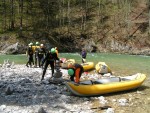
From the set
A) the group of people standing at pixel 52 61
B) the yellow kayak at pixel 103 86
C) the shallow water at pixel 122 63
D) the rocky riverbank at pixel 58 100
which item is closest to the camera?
the rocky riverbank at pixel 58 100

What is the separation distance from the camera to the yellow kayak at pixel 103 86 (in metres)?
12.6

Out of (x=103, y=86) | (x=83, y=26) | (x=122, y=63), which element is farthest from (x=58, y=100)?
(x=83, y=26)

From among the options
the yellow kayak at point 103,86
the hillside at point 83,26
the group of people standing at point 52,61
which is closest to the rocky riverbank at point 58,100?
the yellow kayak at point 103,86

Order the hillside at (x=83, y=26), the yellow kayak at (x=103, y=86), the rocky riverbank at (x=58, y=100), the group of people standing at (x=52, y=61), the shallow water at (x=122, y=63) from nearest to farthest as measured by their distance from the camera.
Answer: the rocky riverbank at (x=58, y=100) < the yellow kayak at (x=103, y=86) < the group of people standing at (x=52, y=61) < the shallow water at (x=122, y=63) < the hillside at (x=83, y=26)

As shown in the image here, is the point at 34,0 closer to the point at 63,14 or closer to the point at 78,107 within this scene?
the point at 63,14

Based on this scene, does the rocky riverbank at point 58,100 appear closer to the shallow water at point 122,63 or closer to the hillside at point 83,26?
the shallow water at point 122,63

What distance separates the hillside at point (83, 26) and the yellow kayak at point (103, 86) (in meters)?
32.4

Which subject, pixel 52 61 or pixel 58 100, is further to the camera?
pixel 52 61

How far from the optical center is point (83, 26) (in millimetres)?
56812

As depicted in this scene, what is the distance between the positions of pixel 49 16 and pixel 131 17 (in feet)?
57.5

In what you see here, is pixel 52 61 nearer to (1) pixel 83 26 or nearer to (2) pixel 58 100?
(2) pixel 58 100

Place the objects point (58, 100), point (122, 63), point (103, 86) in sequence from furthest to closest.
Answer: point (122, 63)
point (103, 86)
point (58, 100)

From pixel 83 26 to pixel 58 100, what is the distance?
4552 cm

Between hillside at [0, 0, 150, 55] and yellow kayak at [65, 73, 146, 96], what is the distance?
3244cm
